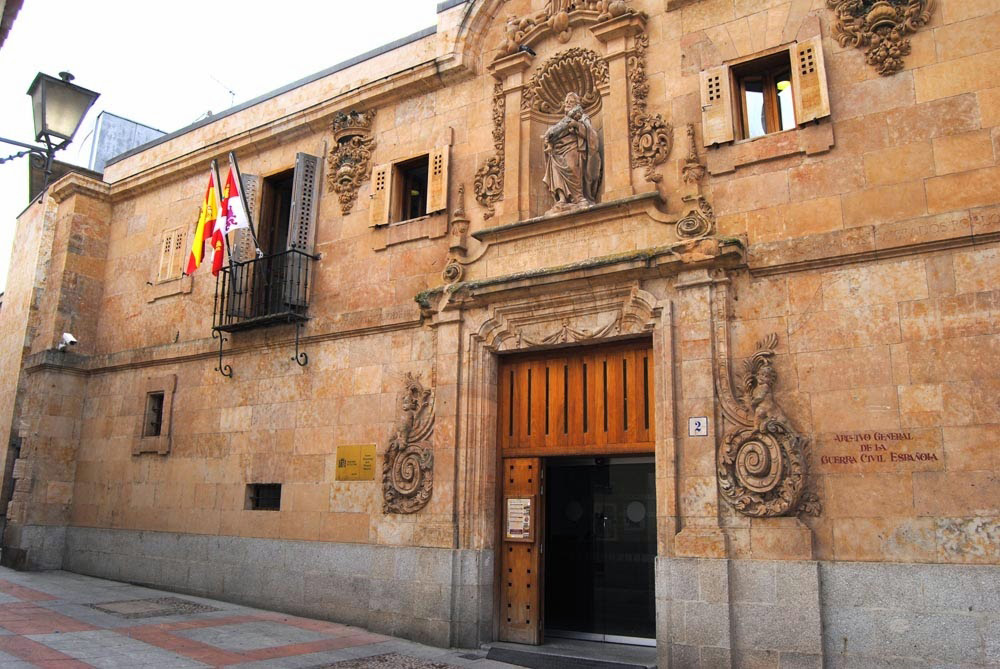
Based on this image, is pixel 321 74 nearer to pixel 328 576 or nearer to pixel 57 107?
pixel 57 107

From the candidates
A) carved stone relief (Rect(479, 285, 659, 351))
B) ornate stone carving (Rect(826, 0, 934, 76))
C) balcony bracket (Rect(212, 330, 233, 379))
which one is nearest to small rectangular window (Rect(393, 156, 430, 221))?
carved stone relief (Rect(479, 285, 659, 351))

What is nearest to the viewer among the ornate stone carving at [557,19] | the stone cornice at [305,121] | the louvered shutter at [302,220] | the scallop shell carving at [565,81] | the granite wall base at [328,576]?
the granite wall base at [328,576]

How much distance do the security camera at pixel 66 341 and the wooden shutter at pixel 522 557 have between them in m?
8.70

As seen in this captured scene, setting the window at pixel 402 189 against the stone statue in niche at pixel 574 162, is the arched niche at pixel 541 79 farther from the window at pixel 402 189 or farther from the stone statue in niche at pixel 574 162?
the window at pixel 402 189

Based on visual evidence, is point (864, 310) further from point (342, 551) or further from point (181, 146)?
point (181, 146)

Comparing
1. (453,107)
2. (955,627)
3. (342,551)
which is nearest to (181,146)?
(453,107)

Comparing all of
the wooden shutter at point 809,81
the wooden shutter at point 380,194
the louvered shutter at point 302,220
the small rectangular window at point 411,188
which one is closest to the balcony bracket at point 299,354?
the louvered shutter at point 302,220

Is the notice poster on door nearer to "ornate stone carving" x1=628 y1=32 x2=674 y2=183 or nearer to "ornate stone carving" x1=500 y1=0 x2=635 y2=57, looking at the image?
"ornate stone carving" x1=628 y1=32 x2=674 y2=183

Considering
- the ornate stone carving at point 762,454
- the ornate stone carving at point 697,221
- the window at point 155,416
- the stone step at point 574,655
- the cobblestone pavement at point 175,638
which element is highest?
the ornate stone carving at point 697,221

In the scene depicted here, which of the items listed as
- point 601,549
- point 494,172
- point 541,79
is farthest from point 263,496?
point 541,79

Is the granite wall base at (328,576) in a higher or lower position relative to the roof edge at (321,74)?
lower

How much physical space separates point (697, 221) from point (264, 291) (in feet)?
21.5

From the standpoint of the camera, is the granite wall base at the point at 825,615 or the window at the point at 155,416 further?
the window at the point at 155,416

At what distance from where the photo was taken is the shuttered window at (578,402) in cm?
809
